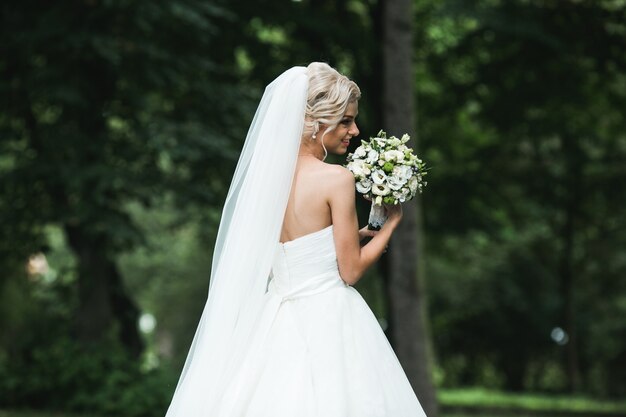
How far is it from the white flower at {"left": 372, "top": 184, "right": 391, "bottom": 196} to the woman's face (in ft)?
0.87

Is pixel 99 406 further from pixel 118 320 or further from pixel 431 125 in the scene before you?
pixel 431 125

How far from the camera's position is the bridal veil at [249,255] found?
14.6 feet

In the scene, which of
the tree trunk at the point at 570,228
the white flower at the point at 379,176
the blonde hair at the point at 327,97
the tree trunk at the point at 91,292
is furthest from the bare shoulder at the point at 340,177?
the tree trunk at the point at 570,228

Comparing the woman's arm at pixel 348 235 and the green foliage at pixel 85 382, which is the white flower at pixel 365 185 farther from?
the green foliage at pixel 85 382

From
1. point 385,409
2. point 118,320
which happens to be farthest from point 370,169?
point 118,320

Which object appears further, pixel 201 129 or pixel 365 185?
pixel 201 129

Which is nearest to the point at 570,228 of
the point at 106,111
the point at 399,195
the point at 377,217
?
the point at 106,111

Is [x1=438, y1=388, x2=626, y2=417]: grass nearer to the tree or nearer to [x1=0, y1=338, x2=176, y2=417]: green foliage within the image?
[x1=0, y1=338, x2=176, y2=417]: green foliage

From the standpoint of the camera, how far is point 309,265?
448 cm

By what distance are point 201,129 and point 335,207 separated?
887 cm

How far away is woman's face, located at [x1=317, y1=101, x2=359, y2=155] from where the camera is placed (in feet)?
14.7

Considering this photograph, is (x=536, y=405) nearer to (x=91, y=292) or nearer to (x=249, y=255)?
(x=91, y=292)

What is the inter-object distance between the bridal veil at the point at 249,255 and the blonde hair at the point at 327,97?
0.04m

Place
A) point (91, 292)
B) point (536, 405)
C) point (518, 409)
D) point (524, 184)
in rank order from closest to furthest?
point (91, 292), point (518, 409), point (536, 405), point (524, 184)
